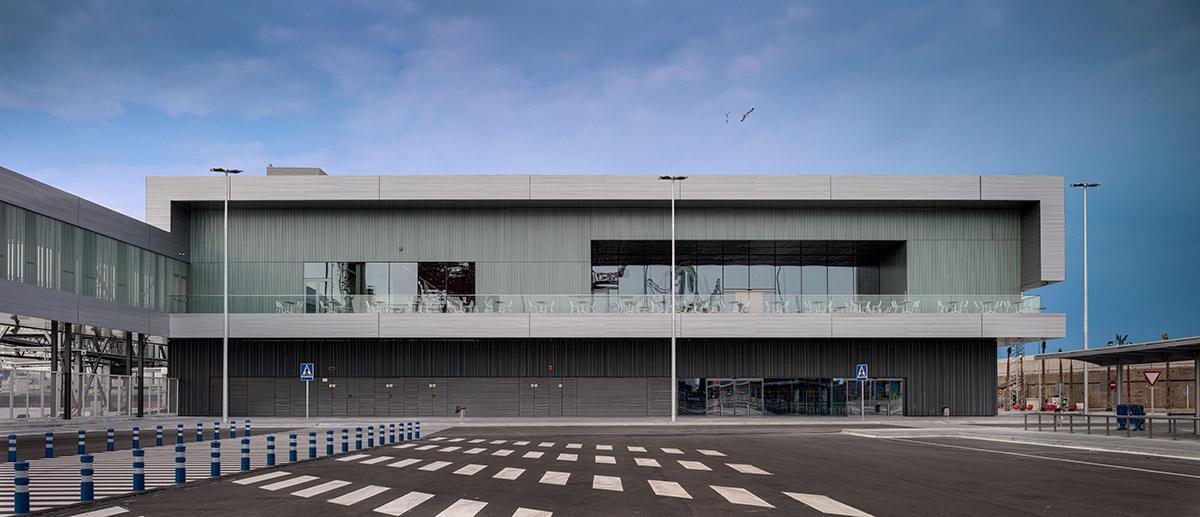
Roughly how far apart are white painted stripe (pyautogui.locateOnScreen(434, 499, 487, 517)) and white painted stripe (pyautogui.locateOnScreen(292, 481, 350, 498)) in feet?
8.28

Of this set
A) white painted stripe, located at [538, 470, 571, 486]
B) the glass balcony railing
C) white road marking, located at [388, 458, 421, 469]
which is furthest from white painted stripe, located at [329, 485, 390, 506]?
the glass balcony railing

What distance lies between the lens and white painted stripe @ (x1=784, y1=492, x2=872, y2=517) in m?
12.1

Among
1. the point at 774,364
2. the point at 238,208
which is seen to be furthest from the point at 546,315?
the point at 238,208

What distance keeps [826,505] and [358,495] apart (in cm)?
683

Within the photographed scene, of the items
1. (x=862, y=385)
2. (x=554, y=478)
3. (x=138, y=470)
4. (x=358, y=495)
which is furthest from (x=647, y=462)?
(x=862, y=385)

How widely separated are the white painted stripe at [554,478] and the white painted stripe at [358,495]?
2818 millimetres

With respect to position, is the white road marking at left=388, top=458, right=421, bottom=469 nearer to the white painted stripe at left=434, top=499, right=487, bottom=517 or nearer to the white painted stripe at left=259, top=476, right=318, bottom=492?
the white painted stripe at left=259, top=476, right=318, bottom=492

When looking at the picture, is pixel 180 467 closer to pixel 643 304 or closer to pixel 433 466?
pixel 433 466

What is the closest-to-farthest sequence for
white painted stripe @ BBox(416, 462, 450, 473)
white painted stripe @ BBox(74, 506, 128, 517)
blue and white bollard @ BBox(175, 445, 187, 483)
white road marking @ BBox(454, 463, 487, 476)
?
white painted stripe @ BBox(74, 506, 128, 517) < blue and white bollard @ BBox(175, 445, 187, 483) < white road marking @ BBox(454, 463, 487, 476) < white painted stripe @ BBox(416, 462, 450, 473)

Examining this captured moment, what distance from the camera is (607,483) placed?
16375 millimetres

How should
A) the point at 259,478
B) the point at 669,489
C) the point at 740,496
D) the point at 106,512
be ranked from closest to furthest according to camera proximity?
1. the point at 106,512
2. the point at 740,496
3. the point at 669,489
4. the point at 259,478

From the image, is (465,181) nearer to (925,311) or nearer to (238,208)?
(238,208)

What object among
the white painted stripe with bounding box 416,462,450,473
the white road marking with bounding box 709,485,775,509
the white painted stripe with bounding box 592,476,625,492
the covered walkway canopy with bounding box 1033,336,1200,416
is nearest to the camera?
the white road marking with bounding box 709,485,775,509

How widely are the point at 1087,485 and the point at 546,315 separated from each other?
33224 mm
